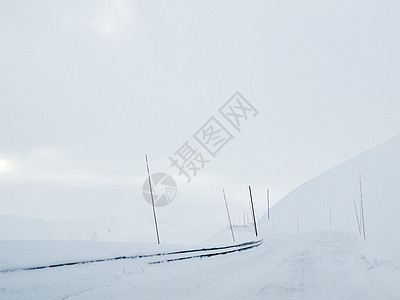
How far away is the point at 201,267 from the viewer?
13.9 metres

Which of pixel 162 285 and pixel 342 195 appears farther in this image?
pixel 342 195

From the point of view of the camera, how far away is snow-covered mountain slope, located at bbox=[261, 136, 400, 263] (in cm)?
7200

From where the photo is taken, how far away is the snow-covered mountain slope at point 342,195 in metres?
72.0

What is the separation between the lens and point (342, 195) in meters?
91.8

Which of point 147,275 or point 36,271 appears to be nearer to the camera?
point 36,271

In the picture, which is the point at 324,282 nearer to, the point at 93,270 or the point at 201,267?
the point at 201,267

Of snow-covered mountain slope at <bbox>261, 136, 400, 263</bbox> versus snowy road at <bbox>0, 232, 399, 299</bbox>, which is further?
snow-covered mountain slope at <bbox>261, 136, 400, 263</bbox>

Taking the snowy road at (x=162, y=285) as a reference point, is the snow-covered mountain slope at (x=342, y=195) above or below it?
below

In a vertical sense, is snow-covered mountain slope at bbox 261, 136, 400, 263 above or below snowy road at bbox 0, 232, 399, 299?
below

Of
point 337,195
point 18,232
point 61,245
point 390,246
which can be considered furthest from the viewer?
point 18,232

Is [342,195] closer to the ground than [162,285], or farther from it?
closer to the ground

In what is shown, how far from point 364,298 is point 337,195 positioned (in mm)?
92263

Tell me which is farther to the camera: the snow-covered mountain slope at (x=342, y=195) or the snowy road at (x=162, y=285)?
the snow-covered mountain slope at (x=342, y=195)

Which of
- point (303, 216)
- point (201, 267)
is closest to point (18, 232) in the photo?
point (303, 216)
